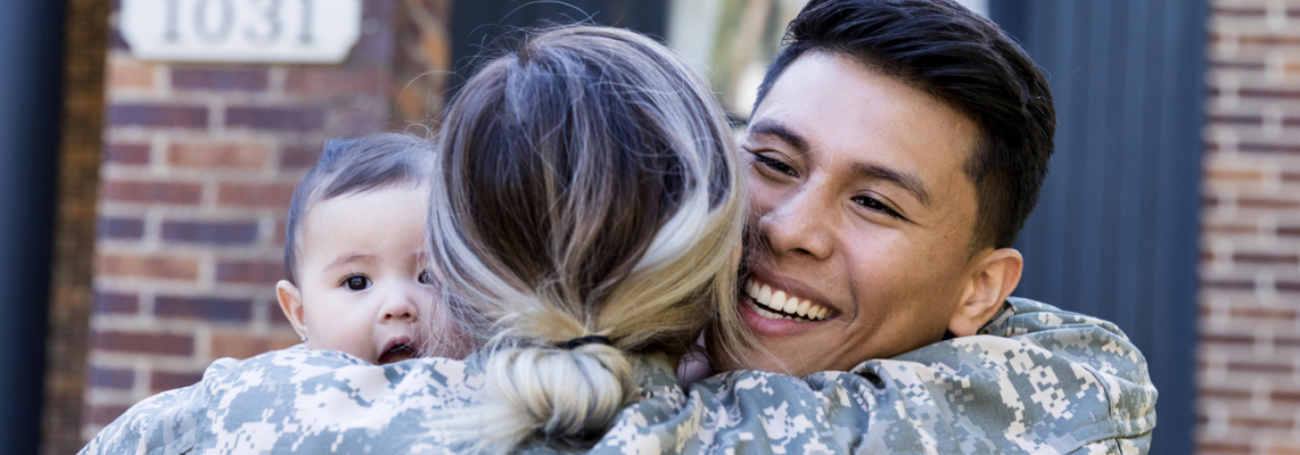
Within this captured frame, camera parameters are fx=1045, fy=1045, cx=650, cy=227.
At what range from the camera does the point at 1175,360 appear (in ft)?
11.5

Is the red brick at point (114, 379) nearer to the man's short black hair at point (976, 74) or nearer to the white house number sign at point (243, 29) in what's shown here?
the white house number sign at point (243, 29)

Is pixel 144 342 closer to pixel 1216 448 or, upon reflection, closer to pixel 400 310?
pixel 400 310

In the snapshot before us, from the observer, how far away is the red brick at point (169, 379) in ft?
9.22

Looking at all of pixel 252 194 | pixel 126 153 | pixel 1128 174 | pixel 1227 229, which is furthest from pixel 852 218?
pixel 1227 229

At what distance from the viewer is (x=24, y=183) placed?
2746 mm

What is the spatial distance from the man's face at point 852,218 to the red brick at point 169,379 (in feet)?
6.04

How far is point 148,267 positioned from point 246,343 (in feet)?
1.13

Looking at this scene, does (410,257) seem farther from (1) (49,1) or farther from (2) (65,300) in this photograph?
(2) (65,300)

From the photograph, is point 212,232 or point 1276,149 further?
point 1276,149

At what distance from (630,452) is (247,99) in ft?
6.81

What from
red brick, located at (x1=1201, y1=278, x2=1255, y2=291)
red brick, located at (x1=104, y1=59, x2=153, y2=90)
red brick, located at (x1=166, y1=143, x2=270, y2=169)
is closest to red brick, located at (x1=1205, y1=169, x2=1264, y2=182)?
red brick, located at (x1=1201, y1=278, x2=1255, y2=291)

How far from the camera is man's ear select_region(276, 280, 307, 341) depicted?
194 cm

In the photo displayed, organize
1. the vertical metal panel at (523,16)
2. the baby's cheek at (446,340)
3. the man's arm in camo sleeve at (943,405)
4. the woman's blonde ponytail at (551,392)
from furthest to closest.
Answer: the vertical metal panel at (523,16) < the baby's cheek at (446,340) < the man's arm in camo sleeve at (943,405) < the woman's blonde ponytail at (551,392)

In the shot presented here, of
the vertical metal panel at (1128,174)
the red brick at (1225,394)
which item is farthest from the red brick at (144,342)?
the red brick at (1225,394)
